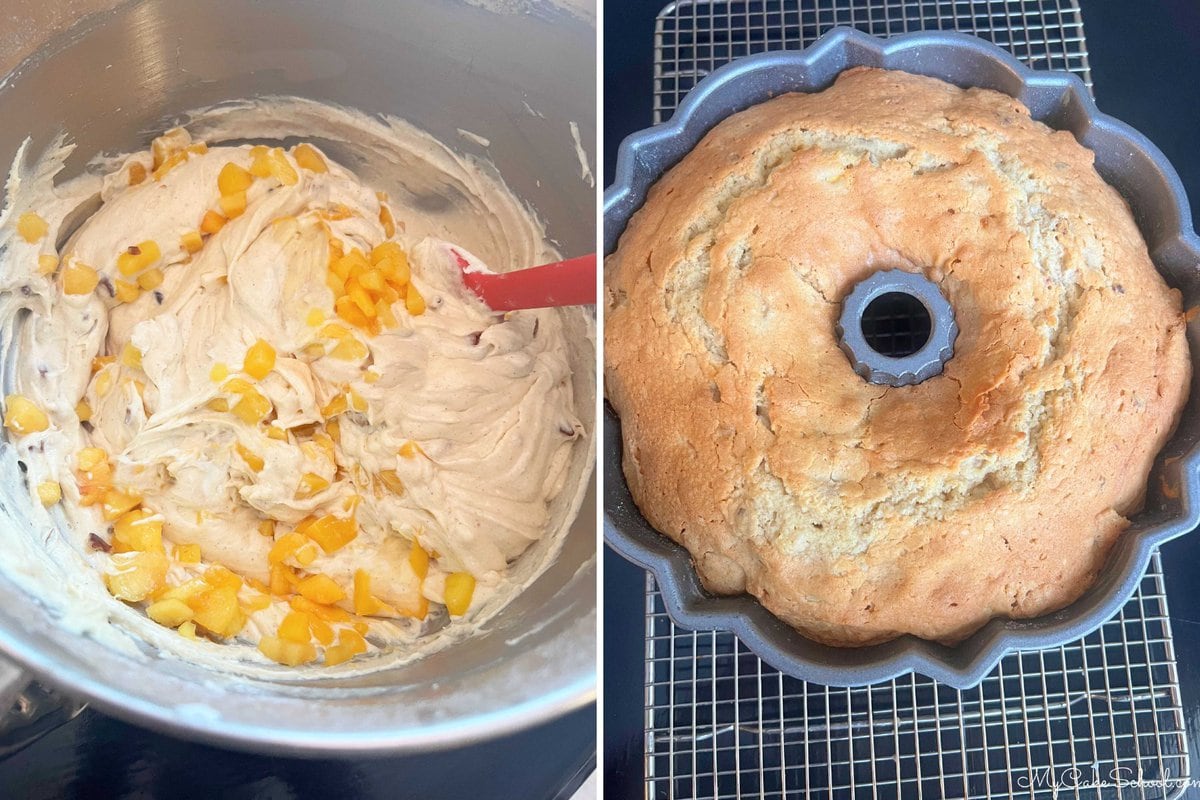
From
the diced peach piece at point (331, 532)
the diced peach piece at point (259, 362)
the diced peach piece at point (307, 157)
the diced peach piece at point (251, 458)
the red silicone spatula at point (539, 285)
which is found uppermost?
the diced peach piece at point (307, 157)

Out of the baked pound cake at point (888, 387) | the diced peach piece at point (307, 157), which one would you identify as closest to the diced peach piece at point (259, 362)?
the diced peach piece at point (307, 157)

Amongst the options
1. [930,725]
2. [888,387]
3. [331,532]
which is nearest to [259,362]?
[331,532]

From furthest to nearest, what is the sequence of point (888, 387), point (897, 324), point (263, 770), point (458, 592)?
point (897, 324)
point (458, 592)
point (888, 387)
point (263, 770)

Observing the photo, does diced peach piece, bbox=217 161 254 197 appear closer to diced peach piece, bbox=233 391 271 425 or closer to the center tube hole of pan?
diced peach piece, bbox=233 391 271 425

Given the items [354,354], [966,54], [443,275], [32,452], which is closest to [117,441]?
A: [32,452]

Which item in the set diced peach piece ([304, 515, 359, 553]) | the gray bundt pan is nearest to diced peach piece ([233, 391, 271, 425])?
diced peach piece ([304, 515, 359, 553])

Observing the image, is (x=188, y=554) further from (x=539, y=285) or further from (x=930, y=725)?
(x=930, y=725)

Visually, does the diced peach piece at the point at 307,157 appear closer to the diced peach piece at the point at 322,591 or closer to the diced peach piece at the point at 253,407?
the diced peach piece at the point at 253,407
